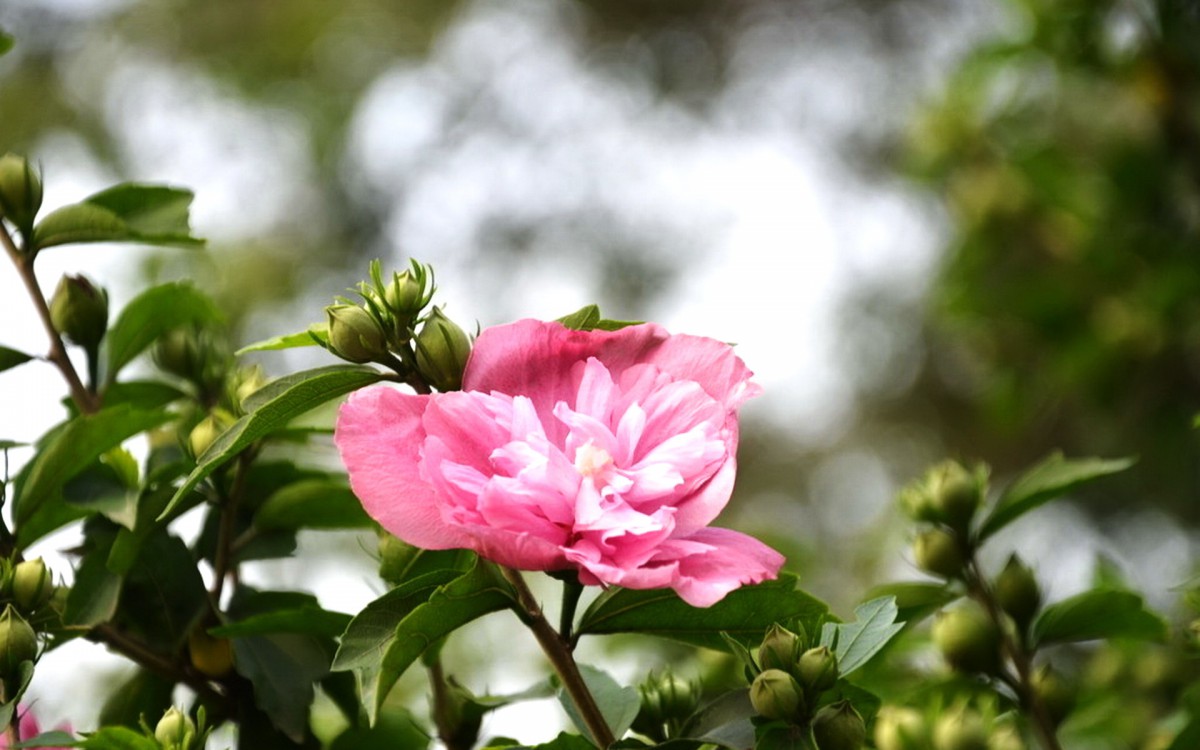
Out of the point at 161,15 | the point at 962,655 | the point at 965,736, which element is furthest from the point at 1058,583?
the point at 161,15

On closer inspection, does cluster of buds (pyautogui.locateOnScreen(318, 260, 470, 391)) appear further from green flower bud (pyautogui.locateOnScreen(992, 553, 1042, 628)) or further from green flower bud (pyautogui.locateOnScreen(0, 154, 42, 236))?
green flower bud (pyautogui.locateOnScreen(992, 553, 1042, 628))

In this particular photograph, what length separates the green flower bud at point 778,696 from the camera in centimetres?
65

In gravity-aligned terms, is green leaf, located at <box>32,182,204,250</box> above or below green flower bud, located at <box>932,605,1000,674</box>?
above

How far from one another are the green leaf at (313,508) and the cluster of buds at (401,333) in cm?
24

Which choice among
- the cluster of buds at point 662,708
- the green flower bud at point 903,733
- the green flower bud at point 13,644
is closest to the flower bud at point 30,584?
the green flower bud at point 13,644

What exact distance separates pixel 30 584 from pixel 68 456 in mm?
124

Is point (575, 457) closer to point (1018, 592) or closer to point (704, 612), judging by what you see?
point (704, 612)

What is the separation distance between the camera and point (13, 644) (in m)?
0.71

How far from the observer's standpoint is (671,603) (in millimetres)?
729

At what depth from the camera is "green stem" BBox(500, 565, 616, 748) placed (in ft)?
2.22

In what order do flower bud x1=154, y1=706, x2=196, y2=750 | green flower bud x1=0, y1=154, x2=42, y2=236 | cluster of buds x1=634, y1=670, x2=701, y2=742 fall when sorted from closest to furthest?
flower bud x1=154, y1=706, x2=196, y2=750
cluster of buds x1=634, y1=670, x2=701, y2=742
green flower bud x1=0, y1=154, x2=42, y2=236

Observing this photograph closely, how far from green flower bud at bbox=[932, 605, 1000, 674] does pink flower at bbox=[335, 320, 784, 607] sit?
37 centimetres

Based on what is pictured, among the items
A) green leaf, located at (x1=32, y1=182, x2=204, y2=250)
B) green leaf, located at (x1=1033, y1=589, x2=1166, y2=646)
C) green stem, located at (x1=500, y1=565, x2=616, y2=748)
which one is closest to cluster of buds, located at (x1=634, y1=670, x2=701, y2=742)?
green stem, located at (x1=500, y1=565, x2=616, y2=748)

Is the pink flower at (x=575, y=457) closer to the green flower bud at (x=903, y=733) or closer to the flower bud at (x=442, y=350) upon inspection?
the flower bud at (x=442, y=350)
